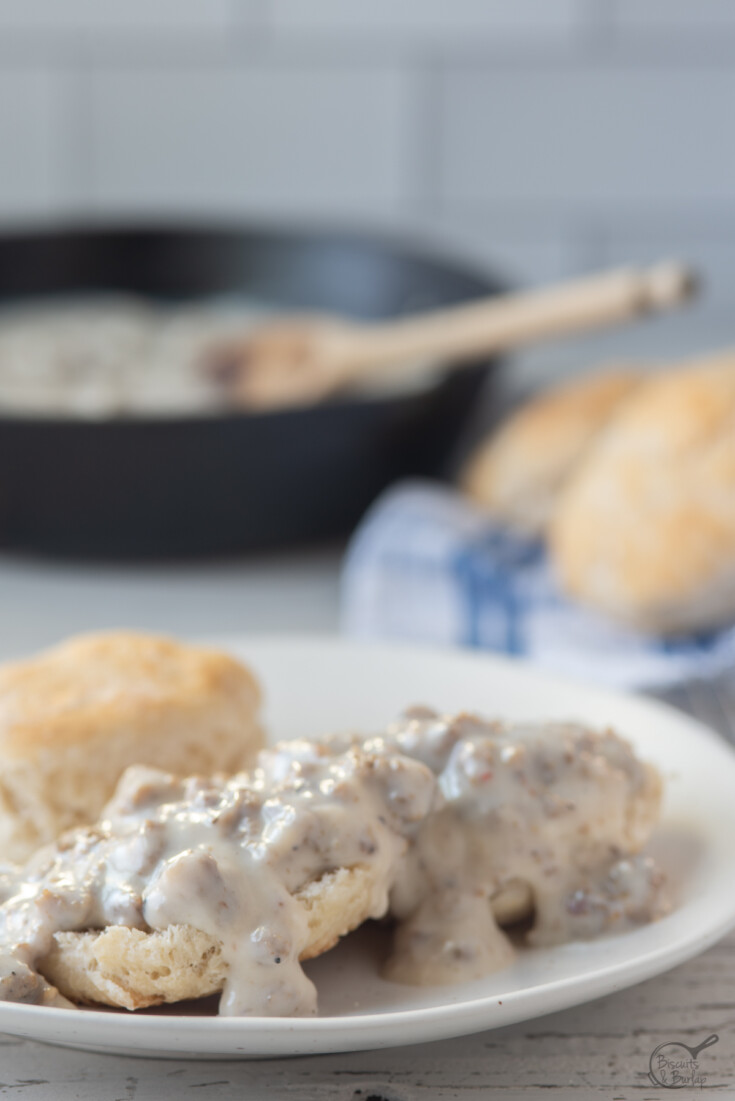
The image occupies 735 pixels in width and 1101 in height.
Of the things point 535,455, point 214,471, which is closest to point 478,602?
point 535,455

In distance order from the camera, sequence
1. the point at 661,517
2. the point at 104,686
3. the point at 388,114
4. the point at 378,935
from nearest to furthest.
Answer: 1. the point at 378,935
2. the point at 104,686
3. the point at 661,517
4. the point at 388,114

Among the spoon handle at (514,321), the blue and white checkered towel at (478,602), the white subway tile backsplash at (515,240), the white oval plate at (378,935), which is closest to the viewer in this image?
the white oval plate at (378,935)

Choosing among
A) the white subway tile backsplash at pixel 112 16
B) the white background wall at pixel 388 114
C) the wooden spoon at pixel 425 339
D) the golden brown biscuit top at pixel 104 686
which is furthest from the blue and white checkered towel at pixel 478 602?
the white subway tile backsplash at pixel 112 16

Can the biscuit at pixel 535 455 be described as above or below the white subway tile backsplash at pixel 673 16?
below

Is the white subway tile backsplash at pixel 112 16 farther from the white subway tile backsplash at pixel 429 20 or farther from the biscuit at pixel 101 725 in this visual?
the biscuit at pixel 101 725

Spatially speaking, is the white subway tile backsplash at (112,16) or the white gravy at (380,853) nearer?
the white gravy at (380,853)

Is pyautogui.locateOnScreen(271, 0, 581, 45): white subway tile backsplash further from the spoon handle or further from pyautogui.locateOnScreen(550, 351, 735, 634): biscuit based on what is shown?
pyautogui.locateOnScreen(550, 351, 735, 634): biscuit

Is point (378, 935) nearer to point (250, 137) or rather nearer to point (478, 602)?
point (478, 602)

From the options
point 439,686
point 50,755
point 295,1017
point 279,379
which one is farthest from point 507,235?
point 295,1017
